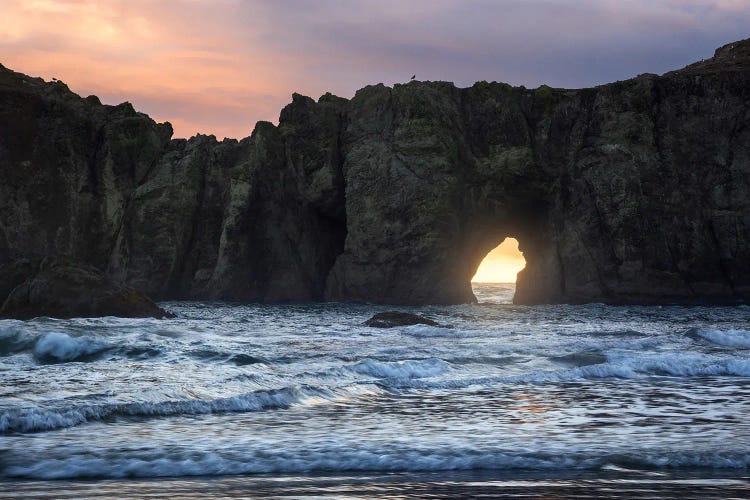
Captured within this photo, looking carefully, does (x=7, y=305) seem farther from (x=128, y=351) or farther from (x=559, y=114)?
(x=559, y=114)

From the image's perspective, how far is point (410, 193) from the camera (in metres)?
60.8

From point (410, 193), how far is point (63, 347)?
1805 inches

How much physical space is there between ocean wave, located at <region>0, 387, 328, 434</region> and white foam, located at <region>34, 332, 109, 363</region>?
598 centimetres

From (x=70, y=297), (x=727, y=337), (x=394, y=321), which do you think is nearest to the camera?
(x=727, y=337)

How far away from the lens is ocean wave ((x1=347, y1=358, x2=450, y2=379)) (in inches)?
564

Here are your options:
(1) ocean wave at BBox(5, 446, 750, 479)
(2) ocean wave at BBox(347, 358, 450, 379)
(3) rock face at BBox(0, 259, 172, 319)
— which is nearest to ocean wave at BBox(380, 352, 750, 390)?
(2) ocean wave at BBox(347, 358, 450, 379)

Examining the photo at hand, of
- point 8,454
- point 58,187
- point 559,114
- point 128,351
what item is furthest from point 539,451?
point 58,187

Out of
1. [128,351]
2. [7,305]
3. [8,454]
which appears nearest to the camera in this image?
[8,454]

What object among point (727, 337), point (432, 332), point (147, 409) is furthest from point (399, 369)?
point (727, 337)

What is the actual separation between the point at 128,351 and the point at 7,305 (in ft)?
39.6

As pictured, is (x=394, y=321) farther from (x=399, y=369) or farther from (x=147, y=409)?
(x=147, y=409)

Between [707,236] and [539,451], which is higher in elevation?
[707,236]

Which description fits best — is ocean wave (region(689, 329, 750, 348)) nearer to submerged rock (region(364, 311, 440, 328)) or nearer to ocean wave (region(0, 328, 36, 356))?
submerged rock (region(364, 311, 440, 328))

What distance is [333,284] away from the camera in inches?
2490
